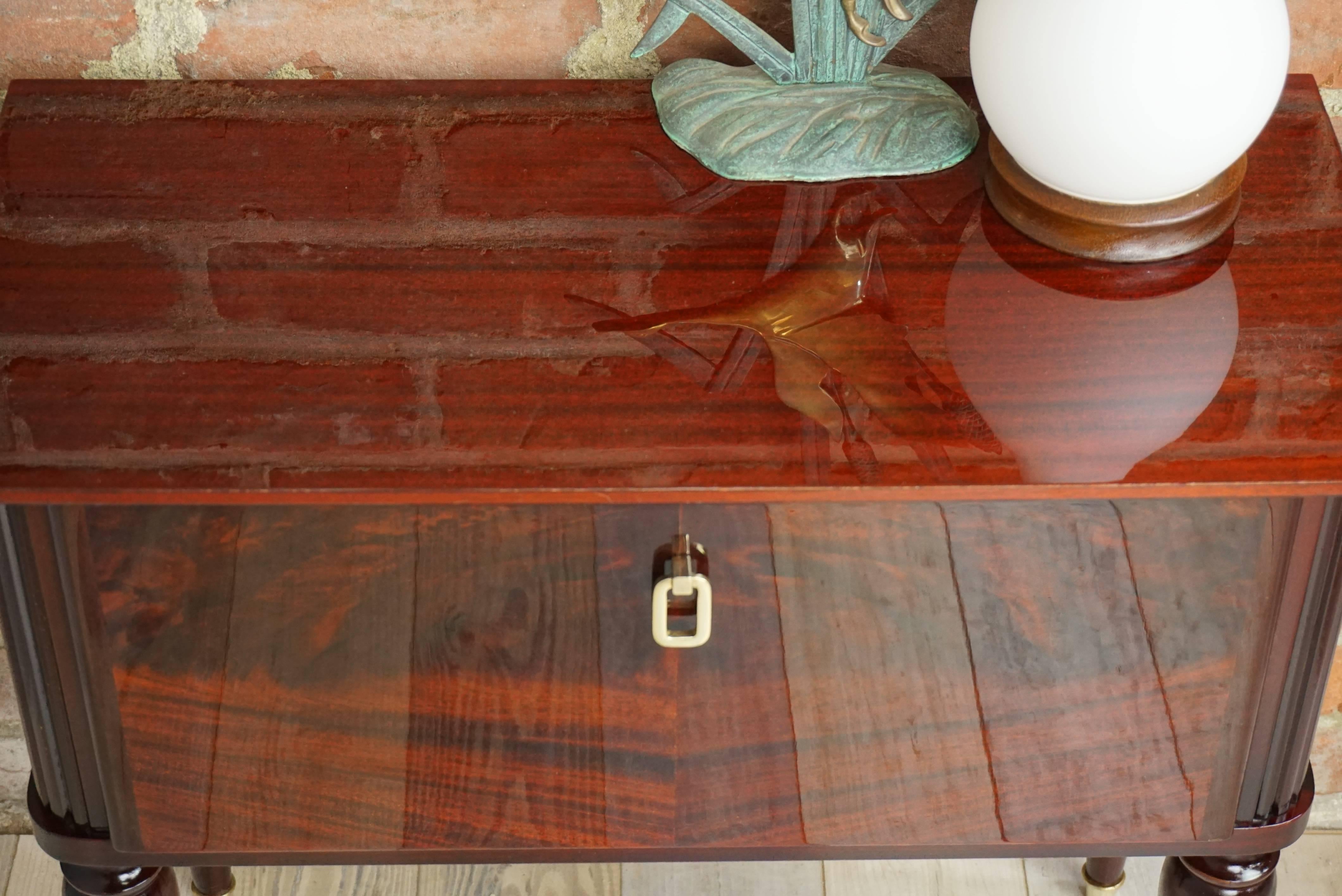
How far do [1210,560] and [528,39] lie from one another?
557 mm

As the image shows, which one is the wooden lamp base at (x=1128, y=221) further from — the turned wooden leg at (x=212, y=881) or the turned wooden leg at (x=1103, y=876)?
the turned wooden leg at (x=212, y=881)

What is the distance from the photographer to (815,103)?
0.84 metres

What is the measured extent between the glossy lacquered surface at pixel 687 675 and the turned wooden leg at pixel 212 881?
38cm

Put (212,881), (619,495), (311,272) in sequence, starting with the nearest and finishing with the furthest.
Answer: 1. (619,495)
2. (311,272)
3. (212,881)

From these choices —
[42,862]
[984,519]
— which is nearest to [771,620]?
[984,519]

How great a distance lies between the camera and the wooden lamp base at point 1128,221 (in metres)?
0.75

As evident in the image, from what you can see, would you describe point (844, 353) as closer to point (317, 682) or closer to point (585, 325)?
point (585, 325)

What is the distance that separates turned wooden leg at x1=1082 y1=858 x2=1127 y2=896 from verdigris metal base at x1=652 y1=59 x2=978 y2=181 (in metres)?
Result: 0.73

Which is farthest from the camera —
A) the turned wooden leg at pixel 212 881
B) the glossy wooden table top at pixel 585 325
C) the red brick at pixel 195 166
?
the turned wooden leg at pixel 212 881

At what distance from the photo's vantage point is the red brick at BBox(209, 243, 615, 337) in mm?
734

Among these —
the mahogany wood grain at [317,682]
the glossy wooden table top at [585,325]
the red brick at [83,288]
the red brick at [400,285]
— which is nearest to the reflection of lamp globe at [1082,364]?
the glossy wooden table top at [585,325]

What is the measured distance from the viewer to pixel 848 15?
2.65 ft

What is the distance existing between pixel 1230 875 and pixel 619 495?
22.4 inches

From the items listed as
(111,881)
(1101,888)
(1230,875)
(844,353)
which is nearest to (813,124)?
(844,353)
